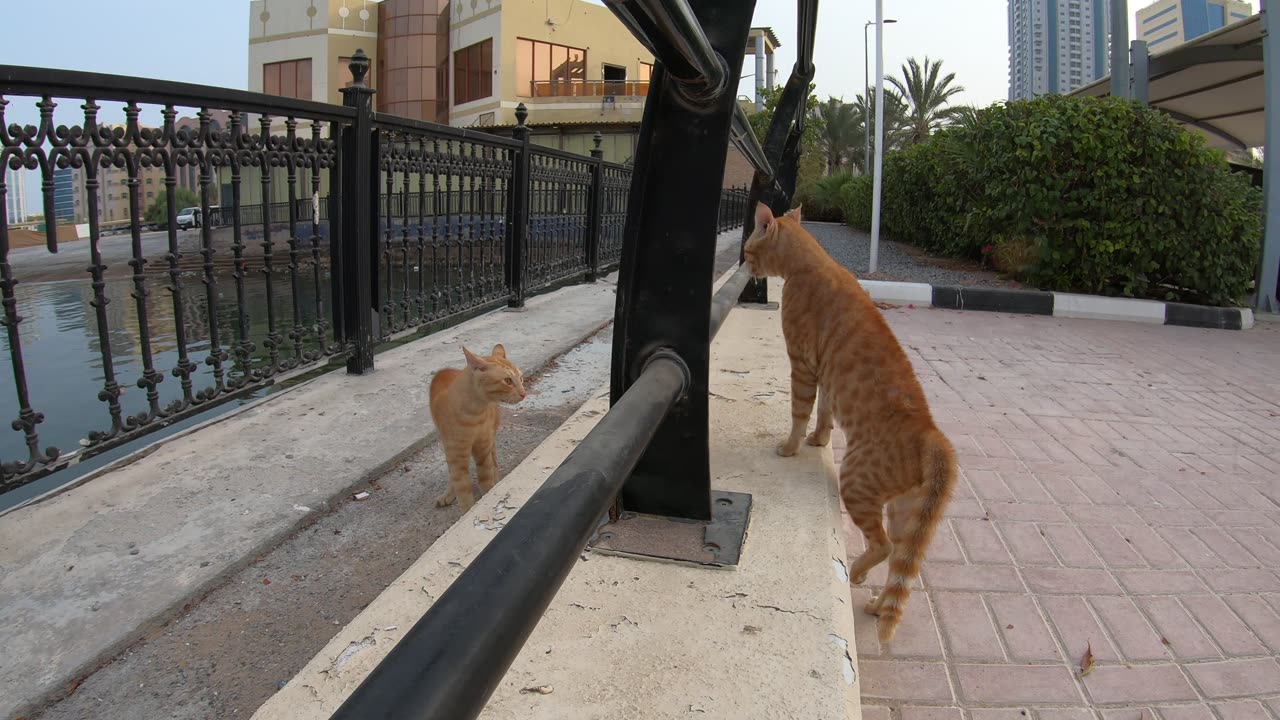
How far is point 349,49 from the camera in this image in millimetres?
33844

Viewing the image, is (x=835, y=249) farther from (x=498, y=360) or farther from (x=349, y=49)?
(x=349, y=49)

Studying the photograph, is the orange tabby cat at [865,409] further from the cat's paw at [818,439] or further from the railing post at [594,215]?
the railing post at [594,215]

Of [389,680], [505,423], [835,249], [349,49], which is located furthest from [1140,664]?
[349,49]

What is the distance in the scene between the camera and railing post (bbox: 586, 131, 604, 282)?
29.3 ft

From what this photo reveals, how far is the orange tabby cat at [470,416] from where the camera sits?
8.69 feet

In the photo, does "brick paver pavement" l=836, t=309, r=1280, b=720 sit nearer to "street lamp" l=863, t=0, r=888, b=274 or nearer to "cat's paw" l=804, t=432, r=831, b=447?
"cat's paw" l=804, t=432, r=831, b=447

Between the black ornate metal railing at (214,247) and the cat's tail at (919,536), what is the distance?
8.69ft

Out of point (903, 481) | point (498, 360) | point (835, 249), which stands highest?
point (835, 249)

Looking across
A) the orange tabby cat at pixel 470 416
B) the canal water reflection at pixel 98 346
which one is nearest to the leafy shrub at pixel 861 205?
the canal water reflection at pixel 98 346

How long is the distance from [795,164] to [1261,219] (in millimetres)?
6092

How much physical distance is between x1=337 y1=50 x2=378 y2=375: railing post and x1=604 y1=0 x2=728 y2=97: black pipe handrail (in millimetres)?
3061

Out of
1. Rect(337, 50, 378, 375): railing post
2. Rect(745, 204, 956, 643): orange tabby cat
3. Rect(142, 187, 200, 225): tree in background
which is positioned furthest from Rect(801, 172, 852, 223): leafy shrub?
Rect(745, 204, 956, 643): orange tabby cat

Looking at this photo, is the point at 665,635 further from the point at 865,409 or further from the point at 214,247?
the point at 214,247

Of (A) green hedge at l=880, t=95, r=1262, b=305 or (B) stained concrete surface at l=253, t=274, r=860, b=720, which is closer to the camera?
(B) stained concrete surface at l=253, t=274, r=860, b=720
